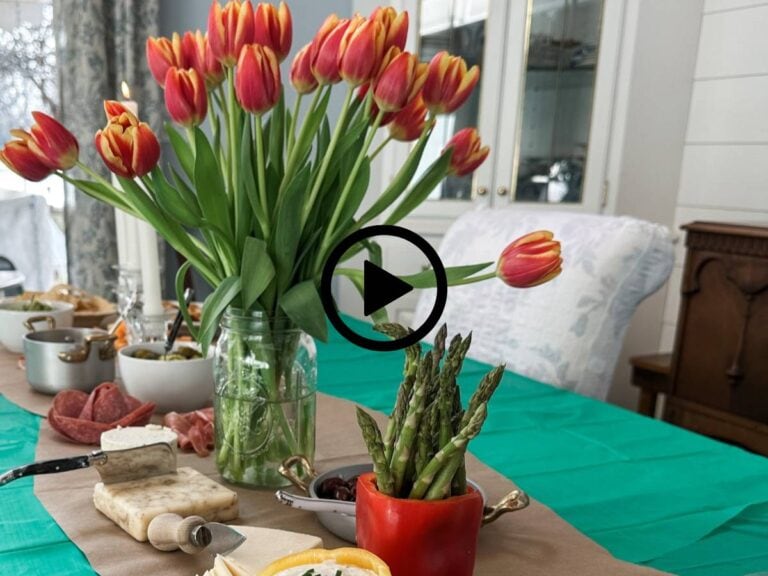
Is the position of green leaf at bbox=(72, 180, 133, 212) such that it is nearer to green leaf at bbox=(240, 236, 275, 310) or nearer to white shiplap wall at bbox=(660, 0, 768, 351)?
green leaf at bbox=(240, 236, 275, 310)

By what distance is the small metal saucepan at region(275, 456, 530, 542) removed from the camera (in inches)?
23.3

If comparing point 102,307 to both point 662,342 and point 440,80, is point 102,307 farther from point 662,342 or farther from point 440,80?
point 662,342

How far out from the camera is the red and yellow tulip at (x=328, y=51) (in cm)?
64

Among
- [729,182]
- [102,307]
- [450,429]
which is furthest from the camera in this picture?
[729,182]

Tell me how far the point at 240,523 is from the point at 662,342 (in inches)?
98.2

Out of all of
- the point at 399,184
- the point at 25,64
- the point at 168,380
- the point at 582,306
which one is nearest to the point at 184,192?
the point at 399,184

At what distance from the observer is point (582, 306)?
56.9 inches

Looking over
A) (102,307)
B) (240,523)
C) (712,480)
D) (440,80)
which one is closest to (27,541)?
(240,523)

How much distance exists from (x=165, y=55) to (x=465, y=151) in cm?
34

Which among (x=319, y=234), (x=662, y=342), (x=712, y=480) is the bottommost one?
(x=662, y=342)

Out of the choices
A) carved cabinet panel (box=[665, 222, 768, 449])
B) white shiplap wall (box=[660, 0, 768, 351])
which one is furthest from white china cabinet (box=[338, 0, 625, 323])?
carved cabinet panel (box=[665, 222, 768, 449])

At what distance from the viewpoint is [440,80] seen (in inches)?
27.4

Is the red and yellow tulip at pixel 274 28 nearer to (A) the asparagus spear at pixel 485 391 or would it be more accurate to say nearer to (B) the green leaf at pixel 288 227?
(B) the green leaf at pixel 288 227

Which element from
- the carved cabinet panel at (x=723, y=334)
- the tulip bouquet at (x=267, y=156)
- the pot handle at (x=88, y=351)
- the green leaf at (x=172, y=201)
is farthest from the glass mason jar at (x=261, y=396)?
the carved cabinet panel at (x=723, y=334)
